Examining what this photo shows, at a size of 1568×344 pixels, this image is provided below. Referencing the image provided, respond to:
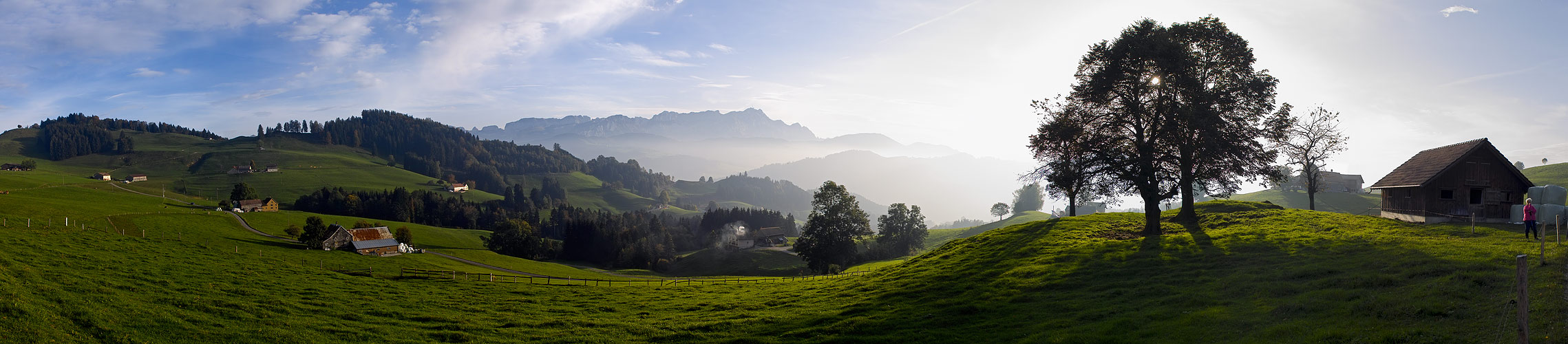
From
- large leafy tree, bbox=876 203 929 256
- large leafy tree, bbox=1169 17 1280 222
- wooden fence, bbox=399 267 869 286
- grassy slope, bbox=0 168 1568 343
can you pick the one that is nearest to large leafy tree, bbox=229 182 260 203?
grassy slope, bbox=0 168 1568 343

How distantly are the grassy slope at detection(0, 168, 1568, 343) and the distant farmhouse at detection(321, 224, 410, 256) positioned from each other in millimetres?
33327

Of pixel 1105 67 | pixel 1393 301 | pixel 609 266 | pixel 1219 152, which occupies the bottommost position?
pixel 609 266

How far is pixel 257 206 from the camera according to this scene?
4998 inches

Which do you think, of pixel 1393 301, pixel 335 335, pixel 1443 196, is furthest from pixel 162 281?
pixel 1443 196

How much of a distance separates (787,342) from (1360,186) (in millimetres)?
165454

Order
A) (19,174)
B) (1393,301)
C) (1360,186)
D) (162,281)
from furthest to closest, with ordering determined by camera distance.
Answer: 1. (19,174)
2. (1360,186)
3. (162,281)
4. (1393,301)

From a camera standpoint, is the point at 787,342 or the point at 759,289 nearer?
the point at 787,342

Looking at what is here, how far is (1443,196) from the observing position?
117 feet

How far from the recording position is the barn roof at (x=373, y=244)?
277 feet

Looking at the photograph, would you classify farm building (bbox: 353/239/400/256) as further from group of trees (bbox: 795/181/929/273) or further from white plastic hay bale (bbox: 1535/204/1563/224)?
white plastic hay bale (bbox: 1535/204/1563/224)

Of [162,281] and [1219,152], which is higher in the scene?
[1219,152]

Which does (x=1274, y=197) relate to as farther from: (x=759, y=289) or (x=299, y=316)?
(x=299, y=316)

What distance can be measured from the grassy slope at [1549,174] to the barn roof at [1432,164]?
76.3m

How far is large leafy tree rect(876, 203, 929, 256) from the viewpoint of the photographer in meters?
117
